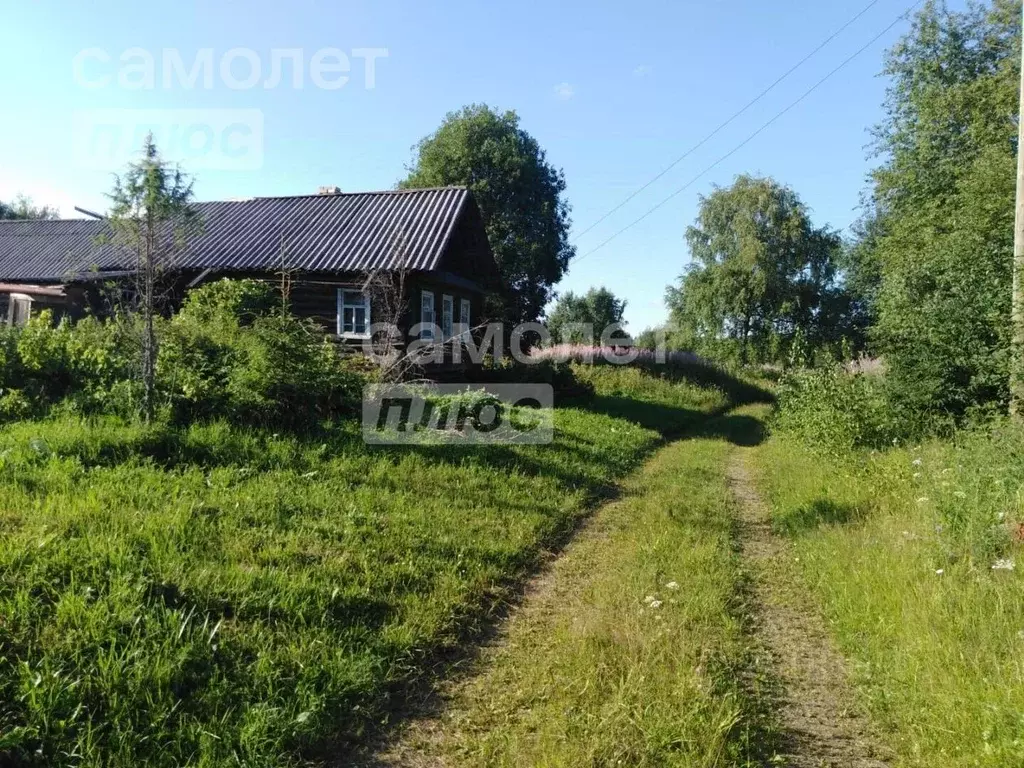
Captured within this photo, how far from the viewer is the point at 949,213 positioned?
18609mm

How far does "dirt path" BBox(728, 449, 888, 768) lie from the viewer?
3.02 meters

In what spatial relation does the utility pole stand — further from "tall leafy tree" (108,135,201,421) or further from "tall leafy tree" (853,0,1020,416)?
"tall leafy tree" (108,135,201,421)

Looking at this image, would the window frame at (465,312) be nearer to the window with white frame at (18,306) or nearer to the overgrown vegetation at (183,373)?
the overgrown vegetation at (183,373)

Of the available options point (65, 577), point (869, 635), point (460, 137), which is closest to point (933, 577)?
point (869, 635)

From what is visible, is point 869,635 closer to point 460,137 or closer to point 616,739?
point 616,739

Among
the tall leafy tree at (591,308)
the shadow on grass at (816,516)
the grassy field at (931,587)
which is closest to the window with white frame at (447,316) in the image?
the grassy field at (931,587)

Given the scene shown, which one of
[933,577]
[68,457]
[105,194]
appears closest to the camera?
[933,577]

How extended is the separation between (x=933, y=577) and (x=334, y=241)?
48.3 feet

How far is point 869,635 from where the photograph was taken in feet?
13.1

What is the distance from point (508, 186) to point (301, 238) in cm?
1734

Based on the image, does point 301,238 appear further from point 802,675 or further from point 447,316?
point 802,675

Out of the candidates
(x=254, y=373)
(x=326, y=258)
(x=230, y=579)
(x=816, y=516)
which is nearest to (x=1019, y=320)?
(x=816, y=516)

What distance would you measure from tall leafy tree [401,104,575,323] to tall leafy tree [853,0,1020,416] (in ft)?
47.7

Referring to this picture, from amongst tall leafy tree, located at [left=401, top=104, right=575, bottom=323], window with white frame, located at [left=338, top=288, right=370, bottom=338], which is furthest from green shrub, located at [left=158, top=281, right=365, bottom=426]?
tall leafy tree, located at [left=401, top=104, right=575, bottom=323]
